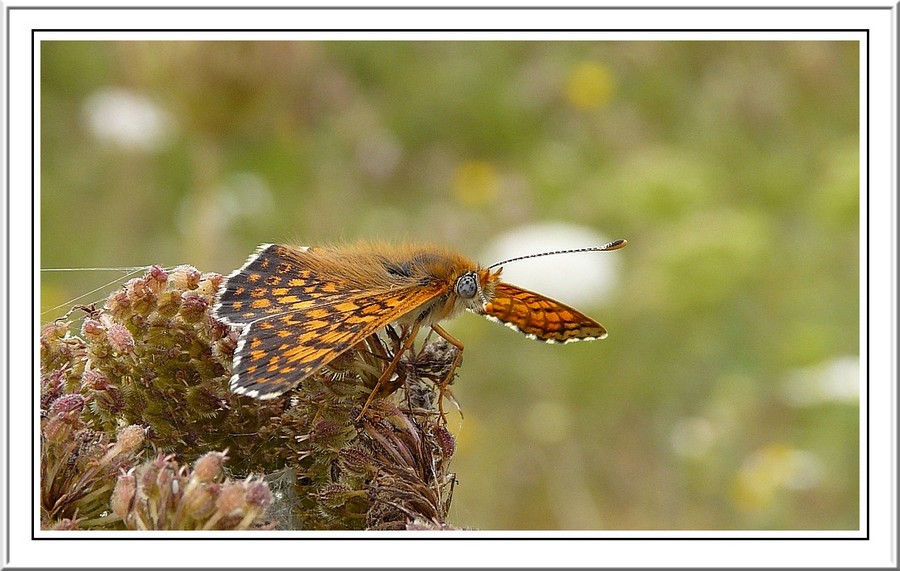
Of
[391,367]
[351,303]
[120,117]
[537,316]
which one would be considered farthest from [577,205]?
[391,367]

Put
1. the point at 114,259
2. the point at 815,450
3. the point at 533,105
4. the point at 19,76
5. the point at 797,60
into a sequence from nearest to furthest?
the point at 19,76 → the point at 815,450 → the point at 114,259 → the point at 797,60 → the point at 533,105

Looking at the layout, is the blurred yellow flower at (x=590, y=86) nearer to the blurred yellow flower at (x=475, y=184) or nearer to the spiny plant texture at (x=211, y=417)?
the blurred yellow flower at (x=475, y=184)

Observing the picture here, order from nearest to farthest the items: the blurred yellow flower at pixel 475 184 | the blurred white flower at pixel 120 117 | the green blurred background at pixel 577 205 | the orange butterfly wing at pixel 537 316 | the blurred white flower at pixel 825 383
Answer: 1. the orange butterfly wing at pixel 537 316
2. the blurred white flower at pixel 825 383
3. the green blurred background at pixel 577 205
4. the blurred white flower at pixel 120 117
5. the blurred yellow flower at pixel 475 184

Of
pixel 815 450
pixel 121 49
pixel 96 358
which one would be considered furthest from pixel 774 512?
pixel 121 49

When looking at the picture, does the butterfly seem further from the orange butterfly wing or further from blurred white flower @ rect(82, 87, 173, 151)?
blurred white flower @ rect(82, 87, 173, 151)
